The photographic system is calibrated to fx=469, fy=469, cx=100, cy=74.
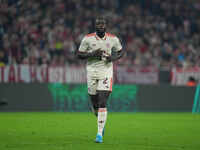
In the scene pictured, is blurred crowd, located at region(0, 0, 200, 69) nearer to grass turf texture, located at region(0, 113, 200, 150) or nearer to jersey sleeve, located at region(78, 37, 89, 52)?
grass turf texture, located at region(0, 113, 200, 150)

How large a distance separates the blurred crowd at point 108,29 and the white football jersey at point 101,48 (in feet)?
33.9

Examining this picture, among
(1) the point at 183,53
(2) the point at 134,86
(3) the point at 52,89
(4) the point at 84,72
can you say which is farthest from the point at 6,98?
(1) the point at 183,53

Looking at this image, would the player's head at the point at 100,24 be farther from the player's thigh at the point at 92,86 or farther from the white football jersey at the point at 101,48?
the player's thigh at the point at 92,86

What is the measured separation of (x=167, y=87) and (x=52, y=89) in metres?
5.18

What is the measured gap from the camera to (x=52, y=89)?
19938mm

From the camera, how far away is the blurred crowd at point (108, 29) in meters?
22.0

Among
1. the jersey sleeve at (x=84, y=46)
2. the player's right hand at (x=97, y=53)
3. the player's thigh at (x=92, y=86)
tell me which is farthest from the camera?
the jersey sleeve at (x=84, y=46)

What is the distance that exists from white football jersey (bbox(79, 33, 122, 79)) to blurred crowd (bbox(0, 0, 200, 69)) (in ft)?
33.9

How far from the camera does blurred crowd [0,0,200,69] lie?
22016 millimetres

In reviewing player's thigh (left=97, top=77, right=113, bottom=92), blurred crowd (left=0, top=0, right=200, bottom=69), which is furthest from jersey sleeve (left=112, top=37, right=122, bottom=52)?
blurred crowd (left=0, top=0, right=200, bottom=69)

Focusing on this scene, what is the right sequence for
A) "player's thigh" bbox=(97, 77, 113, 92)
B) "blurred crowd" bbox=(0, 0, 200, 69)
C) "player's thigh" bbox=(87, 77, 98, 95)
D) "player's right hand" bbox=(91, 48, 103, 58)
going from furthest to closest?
"blurred crowd" bbox=(0, 0, 200, 69) → "player's thigh" bbox=(87, 77, 98, 95) → "player's right hand" bbox=(91, 48, 103, 58) → "player's thigh" bbox=(97, 77, 113, 92)

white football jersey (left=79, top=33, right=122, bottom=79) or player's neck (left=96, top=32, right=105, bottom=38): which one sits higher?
player's neck (left=96, top=32, right=105, bottom=38)

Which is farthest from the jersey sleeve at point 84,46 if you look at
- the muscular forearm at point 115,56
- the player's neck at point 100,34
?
the muscular forearm at point 115,56

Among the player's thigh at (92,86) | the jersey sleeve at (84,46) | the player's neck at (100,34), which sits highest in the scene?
the player's neck at (100,34)
